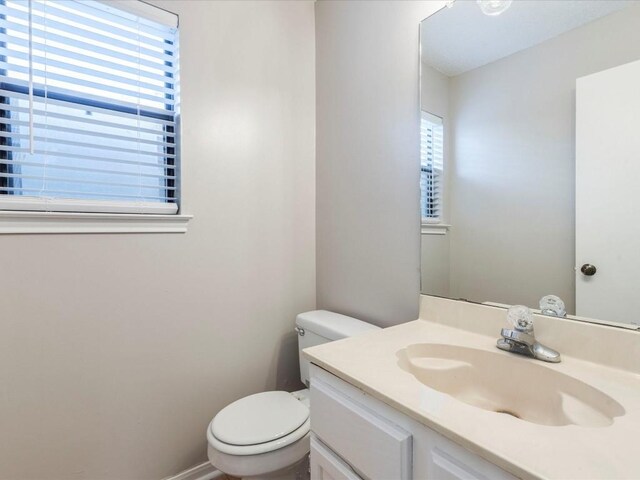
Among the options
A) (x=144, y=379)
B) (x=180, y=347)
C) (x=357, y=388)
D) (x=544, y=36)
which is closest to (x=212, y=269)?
(x=180, y=347)

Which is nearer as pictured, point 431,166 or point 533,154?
point 533,154

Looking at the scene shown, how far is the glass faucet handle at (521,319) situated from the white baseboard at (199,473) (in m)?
1.43

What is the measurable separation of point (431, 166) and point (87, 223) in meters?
1.29

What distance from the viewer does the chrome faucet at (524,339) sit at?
33.0 inches

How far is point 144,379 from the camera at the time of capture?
1.31 metres

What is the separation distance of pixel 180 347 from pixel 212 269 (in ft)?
1.16

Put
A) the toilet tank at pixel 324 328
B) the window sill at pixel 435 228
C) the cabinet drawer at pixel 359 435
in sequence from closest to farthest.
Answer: the cabinet drawer at pixel 359 435 → the window sill at pixel 435 228 → the toilet tank at pixel 324 328

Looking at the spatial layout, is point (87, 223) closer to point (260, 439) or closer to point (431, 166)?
point (260, 439)

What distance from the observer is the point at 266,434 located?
3.70 ft

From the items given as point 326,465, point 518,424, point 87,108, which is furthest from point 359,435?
point 87,108

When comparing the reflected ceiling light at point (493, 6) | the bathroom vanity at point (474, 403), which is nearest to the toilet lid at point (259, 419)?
the bathroom vanity at point (474, 403)

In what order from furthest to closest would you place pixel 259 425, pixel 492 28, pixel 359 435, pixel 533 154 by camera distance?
pixel 259 425, pixel 492 28, pixel 533 154, pixel 359 435

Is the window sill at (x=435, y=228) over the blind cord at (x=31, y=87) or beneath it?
beneath

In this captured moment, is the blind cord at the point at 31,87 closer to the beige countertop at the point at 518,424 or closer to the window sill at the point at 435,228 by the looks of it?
the beige countertop at the point at 518,424
